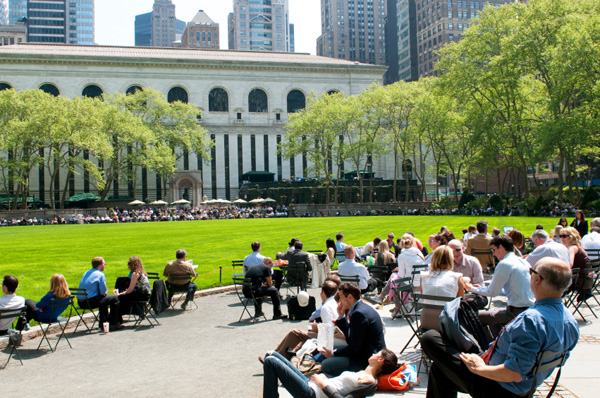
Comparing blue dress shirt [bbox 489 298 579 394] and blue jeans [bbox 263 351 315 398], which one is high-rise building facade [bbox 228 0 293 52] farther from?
blue dress shirt [bbox 489 298 579 394]

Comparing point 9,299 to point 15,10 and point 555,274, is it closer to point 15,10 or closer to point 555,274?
point 555,274

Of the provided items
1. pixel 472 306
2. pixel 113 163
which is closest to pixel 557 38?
pixel 472 306

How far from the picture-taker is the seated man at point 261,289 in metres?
11.5

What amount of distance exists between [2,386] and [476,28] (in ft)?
154

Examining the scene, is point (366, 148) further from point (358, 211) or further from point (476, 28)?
point (476, 28)

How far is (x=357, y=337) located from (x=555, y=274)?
277 cm

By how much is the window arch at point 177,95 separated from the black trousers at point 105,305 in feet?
246

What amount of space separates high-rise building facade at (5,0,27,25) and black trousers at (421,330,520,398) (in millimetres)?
212397

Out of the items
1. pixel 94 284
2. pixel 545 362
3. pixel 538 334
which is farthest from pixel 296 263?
pixel 538 334

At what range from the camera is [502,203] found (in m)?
49.7

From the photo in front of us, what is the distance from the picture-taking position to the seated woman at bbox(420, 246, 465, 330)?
7250 millimetres

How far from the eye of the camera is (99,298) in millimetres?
10820

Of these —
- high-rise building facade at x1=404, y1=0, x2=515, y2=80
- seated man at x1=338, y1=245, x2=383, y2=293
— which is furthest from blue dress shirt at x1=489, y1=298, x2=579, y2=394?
high-rise building facade at x1=404, y1=0, x2=515, y2=80

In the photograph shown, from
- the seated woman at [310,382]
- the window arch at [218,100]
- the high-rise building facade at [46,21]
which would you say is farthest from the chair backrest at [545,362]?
the high-rise building facade at [46,21]
